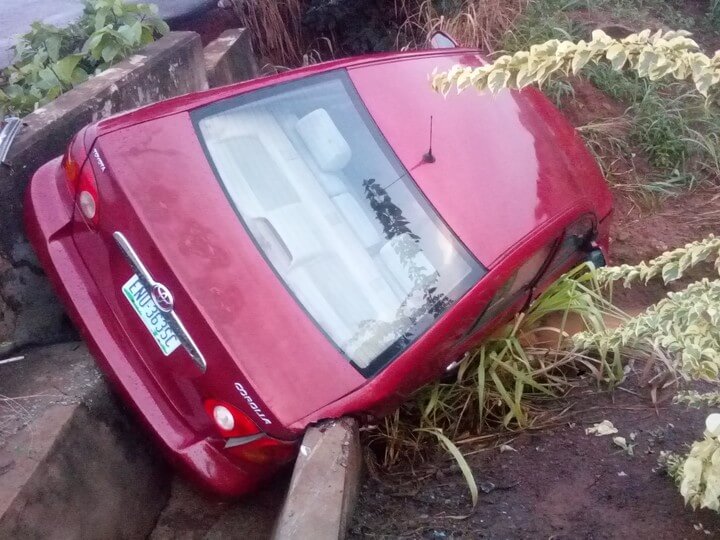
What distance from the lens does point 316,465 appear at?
187cm

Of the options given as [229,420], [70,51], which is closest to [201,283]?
[229,420]

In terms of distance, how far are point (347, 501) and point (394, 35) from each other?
3.69 metres

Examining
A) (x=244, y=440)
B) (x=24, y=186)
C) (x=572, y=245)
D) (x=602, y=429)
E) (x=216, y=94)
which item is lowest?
(x=602, y=429)

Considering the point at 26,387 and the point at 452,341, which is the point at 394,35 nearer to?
the point at 452,341

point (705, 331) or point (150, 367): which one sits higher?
point (150, 367)

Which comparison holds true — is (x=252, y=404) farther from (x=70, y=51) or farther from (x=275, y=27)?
(x=275, y=27)

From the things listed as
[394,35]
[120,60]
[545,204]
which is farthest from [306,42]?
[545,204]

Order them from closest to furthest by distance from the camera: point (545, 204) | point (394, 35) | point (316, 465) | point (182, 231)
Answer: point (316, 465) → point (182, 231) → point (545, 204) → point (394, 35)

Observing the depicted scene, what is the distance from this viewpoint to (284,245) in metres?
2.13

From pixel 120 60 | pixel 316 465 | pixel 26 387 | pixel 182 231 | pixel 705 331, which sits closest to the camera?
pixel 705 331

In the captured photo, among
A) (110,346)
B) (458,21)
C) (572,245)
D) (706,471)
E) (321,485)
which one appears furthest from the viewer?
(458,21)

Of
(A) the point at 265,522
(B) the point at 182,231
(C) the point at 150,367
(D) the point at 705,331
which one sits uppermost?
(B) the point at 182,231

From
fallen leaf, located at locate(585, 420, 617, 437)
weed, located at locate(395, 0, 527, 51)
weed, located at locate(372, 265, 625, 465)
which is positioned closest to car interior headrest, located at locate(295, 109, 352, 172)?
weed, located at locate(372, 265, 625, 465)

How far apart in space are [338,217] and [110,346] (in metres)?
0.87
